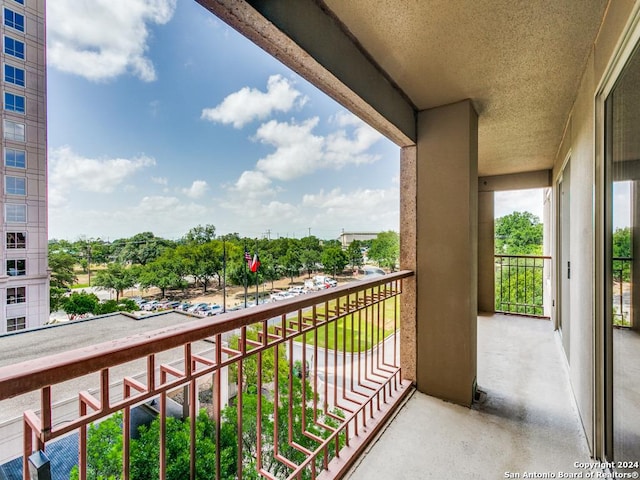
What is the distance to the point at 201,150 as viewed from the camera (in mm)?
10414

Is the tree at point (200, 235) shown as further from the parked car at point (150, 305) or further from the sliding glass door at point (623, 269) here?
the sliding glass door at point (623, 269)

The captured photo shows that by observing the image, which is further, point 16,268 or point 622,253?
point 16,268

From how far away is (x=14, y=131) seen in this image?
1.71 meters

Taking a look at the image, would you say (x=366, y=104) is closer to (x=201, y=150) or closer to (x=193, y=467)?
(x=193, y=467)

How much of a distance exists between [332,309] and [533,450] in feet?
4.81

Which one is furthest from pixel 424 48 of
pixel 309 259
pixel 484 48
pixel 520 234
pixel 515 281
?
pixel 520 234

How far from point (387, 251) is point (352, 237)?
94cm

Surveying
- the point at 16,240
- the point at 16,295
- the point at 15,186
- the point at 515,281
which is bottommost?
the point at 515,281

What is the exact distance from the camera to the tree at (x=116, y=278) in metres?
2.12

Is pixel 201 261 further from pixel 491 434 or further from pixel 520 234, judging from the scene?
pixel 520 234

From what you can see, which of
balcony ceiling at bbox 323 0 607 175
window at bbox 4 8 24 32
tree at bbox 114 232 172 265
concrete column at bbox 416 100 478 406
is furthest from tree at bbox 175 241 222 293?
balcony ceiling at bbox 323 0 607 175

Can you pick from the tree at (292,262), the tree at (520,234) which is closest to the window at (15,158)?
the tree at (292,262)

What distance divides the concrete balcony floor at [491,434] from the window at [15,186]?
2.47 meters

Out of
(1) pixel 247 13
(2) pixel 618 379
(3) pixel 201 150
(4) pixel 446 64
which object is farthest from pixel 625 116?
(3) pixel 201 150
